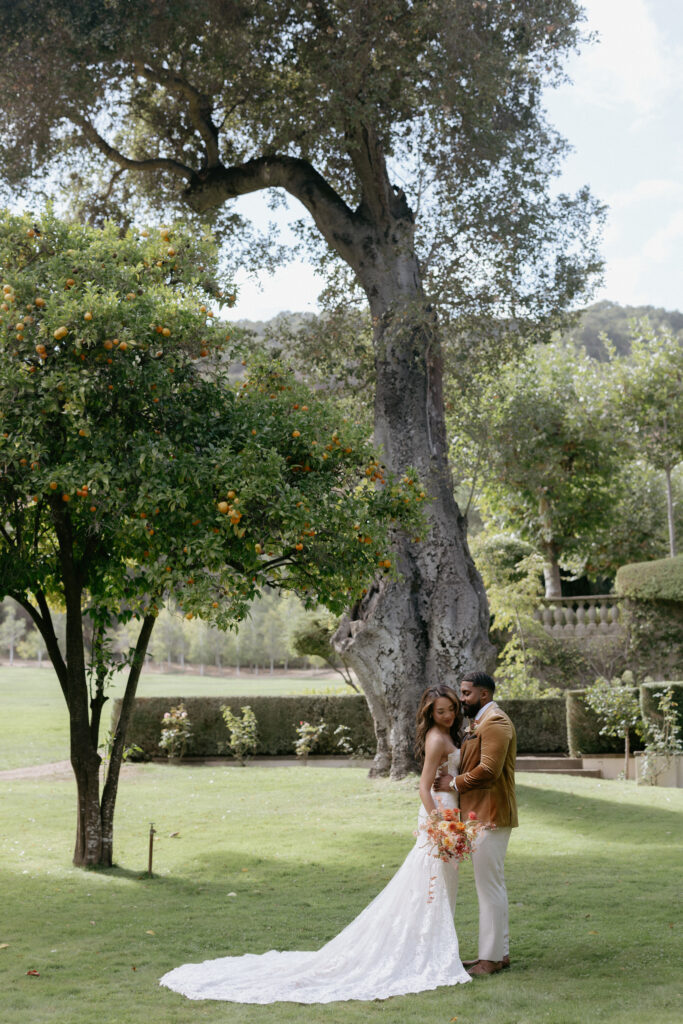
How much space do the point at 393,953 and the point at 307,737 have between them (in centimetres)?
1446

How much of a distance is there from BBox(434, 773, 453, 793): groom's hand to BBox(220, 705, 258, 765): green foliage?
554 inches

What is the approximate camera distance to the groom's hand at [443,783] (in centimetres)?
619

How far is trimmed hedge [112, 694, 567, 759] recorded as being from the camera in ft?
67.8

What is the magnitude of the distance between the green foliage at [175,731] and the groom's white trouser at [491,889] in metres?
14.8

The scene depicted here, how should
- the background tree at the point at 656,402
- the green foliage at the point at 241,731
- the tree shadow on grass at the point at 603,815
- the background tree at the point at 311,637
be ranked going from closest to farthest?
the tree shadow on grass at the point at 603,815
the green foliage at the point at 241,731
the background tree at the point at 311,637
the background tree at the point at 656,402

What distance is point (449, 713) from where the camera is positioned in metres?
6.24

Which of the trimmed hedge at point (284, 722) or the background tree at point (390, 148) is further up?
the background tree at point (390, 148)

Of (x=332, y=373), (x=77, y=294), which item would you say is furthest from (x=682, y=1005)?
(x=332, y=373)

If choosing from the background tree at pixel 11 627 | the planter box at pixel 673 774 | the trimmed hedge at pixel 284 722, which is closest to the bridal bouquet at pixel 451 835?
the planter box at pixel 673 774

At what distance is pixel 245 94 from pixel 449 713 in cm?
1267

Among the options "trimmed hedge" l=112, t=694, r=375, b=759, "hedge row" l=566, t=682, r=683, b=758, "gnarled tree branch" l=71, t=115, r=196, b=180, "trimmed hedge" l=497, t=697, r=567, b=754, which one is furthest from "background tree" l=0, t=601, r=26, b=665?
"gnarled tree branch" l=71, t=115, r=196, b=180

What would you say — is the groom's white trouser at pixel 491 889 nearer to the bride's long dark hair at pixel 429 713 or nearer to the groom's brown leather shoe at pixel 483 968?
the groom's brown leather shoe at pixel 483 968

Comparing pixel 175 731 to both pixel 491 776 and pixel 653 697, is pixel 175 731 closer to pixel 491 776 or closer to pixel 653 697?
pixel 653 697

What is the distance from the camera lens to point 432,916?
592 cm
